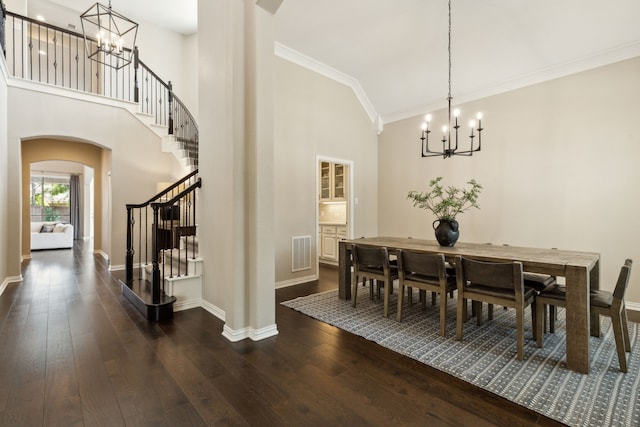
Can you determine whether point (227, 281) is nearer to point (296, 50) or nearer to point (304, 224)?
point (304, 224)

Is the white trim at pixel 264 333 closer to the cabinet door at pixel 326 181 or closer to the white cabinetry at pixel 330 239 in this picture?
the white cabinetry at pixel 330 239

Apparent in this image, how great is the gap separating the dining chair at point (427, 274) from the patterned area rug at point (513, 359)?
0.29m

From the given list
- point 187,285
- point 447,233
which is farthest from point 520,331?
point 187,285

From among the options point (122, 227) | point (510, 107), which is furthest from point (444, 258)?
point (122, 227)

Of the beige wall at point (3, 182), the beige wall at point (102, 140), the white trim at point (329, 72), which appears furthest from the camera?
the beige wall at point (102, 140)

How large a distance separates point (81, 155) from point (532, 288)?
955cm

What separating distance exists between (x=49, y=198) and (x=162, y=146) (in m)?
9.53

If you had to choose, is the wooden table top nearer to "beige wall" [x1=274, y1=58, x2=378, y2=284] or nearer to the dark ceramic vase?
the dark ceramic vase

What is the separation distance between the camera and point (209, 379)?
2111mm

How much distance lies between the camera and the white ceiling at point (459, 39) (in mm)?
3594

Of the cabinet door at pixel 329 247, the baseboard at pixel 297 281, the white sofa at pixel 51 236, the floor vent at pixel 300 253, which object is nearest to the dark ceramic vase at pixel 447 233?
the floor vent at pixel 300 253

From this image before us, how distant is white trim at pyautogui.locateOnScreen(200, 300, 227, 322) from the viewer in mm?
3248

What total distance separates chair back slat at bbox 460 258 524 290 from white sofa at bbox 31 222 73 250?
11.0 meters

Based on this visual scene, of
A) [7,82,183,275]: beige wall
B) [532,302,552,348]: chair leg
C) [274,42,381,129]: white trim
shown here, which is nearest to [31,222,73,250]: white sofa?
[7,82,183,275]: beige wall
